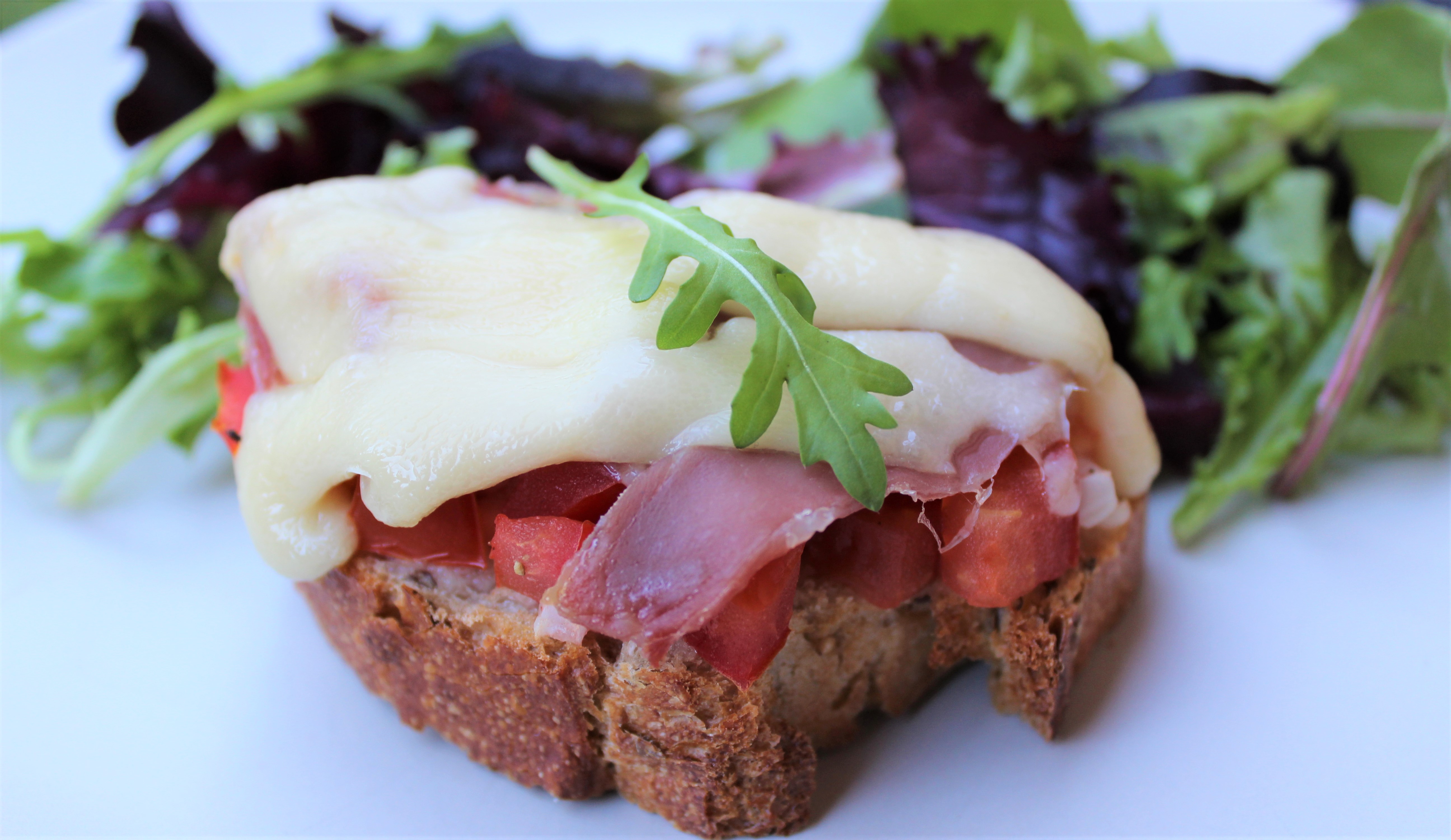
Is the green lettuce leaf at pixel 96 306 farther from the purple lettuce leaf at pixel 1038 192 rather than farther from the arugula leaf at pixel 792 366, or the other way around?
the purple lettuce leaf at pixel 1038 192

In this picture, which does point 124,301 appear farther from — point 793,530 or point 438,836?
point 793,530

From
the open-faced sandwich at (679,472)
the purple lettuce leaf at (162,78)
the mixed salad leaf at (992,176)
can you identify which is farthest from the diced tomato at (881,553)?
the purple lettuce leaf at (162,78)

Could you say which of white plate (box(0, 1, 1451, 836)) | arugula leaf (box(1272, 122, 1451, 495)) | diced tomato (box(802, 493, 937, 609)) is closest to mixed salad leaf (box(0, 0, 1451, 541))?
arugula leaf (box(1272, 122, 1451, 495))

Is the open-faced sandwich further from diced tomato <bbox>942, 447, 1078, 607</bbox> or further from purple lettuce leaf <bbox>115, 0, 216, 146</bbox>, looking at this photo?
purple lettuce leaf <bbox>115, 0, 216, 146</bbox>

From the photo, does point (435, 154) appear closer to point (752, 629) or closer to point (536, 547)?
point (536, 547)

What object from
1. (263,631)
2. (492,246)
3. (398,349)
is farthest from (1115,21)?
(263,631)

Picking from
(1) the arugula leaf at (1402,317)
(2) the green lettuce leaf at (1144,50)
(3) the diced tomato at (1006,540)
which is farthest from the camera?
(2) the green lettuce leaf at (1144,50)
